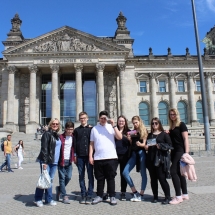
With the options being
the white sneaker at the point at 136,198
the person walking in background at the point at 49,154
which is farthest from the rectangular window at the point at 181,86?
the person walking in background at the point at 49,154

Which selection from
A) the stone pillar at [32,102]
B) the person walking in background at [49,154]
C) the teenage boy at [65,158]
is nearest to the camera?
the person walking in background at [49,154]

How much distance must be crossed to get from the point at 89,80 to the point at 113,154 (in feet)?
131

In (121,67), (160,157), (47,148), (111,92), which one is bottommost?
(160,157)

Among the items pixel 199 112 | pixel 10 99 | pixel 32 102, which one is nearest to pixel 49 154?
pixel 32 102

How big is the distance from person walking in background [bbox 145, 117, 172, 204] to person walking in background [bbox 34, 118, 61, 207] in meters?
2.69

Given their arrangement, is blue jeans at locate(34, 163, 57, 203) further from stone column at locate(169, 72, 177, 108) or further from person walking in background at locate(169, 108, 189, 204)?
stone column at locate(169, 72, 177, 108)

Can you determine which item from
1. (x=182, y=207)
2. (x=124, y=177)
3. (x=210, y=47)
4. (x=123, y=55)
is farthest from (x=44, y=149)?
(x=210, y=47)

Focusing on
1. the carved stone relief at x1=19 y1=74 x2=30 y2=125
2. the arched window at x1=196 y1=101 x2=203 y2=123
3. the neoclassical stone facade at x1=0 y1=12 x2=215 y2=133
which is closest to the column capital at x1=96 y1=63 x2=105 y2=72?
the neoclassical stone facade at x1=0 y1=12 x2=215 y2=133

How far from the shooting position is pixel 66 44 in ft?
144

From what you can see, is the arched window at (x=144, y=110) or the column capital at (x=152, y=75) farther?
the column capital at (x=152, y=75)

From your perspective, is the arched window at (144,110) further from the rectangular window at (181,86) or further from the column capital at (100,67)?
the column capital at (100,67)

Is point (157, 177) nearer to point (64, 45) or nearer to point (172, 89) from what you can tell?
point (64, 45)

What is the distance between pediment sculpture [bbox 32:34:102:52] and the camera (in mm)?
43438

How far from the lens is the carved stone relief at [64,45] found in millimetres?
43466
